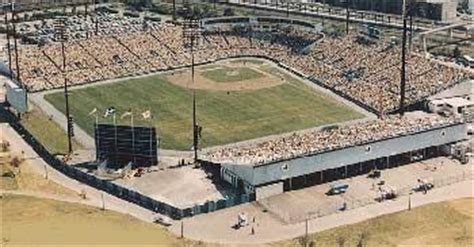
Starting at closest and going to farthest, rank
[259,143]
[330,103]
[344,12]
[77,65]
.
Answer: [259,143] < [330,103] < [77,65] < [344,12]

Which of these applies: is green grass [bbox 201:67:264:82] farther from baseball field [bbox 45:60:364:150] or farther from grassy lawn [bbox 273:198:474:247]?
grassy lawn [bbox 273:198:474:247]

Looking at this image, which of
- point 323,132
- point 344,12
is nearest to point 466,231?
point 323,132

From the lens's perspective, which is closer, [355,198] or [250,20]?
[355,198]

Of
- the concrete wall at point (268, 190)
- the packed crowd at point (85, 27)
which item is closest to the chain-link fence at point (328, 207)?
the concrete wall at point (268, 190)

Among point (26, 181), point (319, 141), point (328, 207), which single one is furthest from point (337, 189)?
point (26, 181)

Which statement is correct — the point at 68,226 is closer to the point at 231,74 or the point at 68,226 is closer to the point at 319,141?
the point at 319,141

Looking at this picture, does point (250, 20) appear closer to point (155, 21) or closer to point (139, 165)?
point (155, 21)
